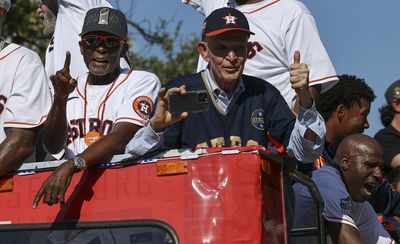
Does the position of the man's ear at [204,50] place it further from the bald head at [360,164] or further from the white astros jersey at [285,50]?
the bald head at [360,164]

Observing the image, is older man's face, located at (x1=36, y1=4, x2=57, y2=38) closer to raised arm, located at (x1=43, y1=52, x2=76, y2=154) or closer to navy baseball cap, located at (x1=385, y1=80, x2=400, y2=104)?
raised arm, located at (x1=43, y1=52, x2=76, y2=154)

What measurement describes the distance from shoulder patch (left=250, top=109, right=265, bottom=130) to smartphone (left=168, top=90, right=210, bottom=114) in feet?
1.90

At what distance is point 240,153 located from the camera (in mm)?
4402

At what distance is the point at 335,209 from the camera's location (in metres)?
5.70

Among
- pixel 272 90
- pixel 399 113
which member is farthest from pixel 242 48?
pixel 399 113

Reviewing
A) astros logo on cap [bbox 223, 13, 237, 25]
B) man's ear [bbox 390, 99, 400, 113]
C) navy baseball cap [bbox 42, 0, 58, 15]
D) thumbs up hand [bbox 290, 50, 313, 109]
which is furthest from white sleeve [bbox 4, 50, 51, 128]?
man's ear [bbox 390, 99, 400, 113]

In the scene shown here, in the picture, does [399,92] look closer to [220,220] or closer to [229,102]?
[229,102]

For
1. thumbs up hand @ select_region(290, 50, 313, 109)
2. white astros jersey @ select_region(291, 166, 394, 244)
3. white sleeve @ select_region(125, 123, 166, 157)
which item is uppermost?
thumbs up hand @ select_region(290, 50, 313, 109)

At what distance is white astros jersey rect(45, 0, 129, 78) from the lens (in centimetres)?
673

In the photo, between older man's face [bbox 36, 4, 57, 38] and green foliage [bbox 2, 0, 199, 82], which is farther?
green foliage [bbox 2, 0, 199, 82]

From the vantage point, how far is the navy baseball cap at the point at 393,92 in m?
8.48

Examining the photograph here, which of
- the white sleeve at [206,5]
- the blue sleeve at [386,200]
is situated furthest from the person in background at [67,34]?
the blue sleeve at [386,200]

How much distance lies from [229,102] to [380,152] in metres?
1.71

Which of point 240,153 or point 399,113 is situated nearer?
point 240,153
